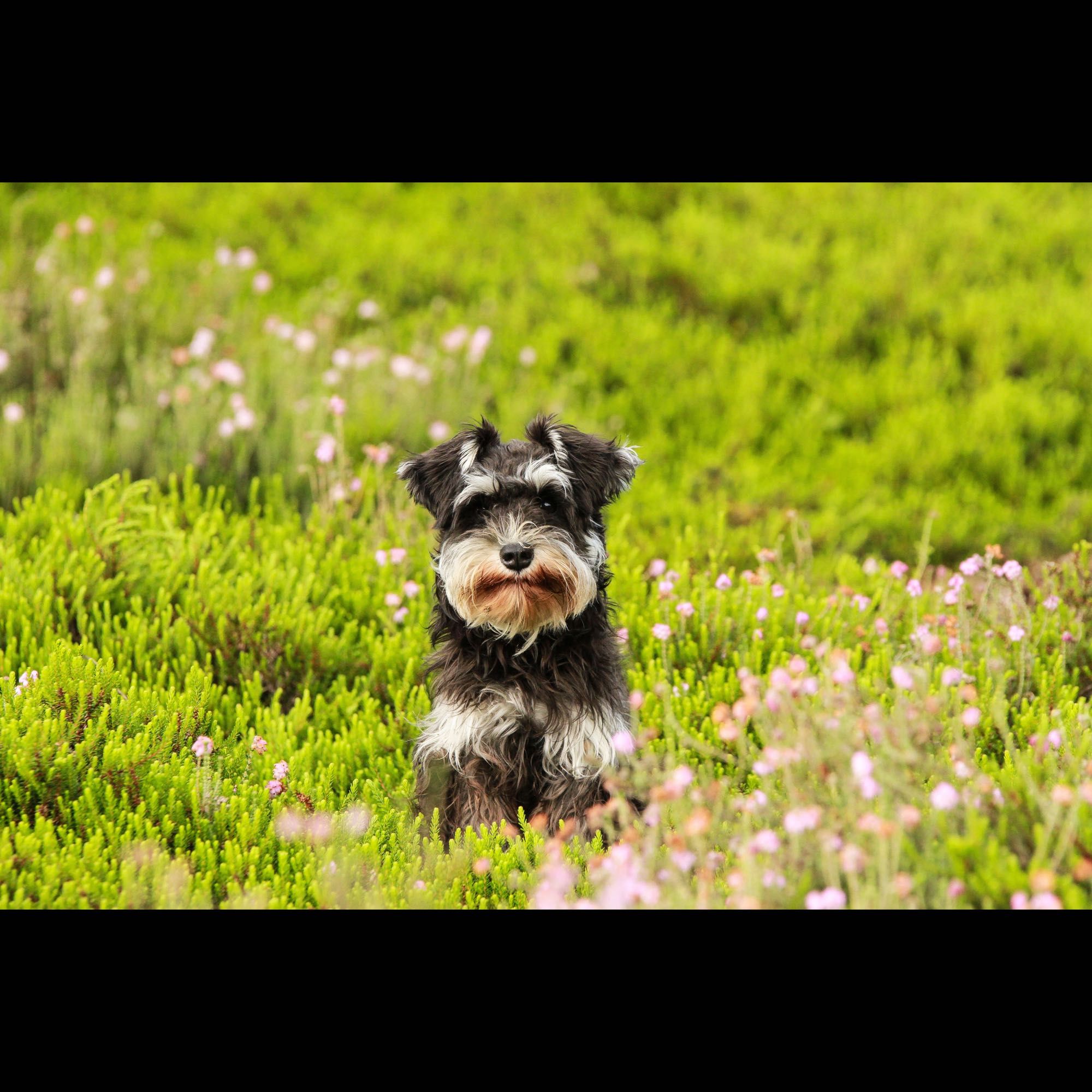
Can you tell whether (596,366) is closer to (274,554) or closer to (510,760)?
(274,554)

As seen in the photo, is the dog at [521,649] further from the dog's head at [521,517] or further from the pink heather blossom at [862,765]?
the pink heather blossom at [862,765]

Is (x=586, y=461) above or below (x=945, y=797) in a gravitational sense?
above

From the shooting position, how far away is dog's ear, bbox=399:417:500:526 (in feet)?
15.9

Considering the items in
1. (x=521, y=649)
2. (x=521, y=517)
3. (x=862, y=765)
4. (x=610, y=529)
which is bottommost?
(x=862, y=765)

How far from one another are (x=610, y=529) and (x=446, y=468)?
120 inches

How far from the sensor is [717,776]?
5191 mm

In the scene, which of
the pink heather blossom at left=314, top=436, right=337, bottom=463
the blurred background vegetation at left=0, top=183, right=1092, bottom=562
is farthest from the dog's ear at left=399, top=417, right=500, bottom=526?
the blurred background vegetation at left=0, top=183, right=1092, bottom=562

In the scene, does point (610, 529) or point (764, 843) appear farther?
point (610, 529)

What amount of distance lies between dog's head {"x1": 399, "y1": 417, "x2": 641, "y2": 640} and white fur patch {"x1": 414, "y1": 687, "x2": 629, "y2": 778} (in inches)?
12.5

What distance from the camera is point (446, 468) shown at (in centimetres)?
493

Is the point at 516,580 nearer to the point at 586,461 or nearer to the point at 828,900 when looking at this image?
the point at 586,461

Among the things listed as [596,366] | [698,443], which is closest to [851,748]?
[698,443]

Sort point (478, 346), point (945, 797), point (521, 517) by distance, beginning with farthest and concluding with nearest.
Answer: point (478, 346), point (521, 517), point (945, 797)

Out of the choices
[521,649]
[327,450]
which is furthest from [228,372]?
[521,649]
